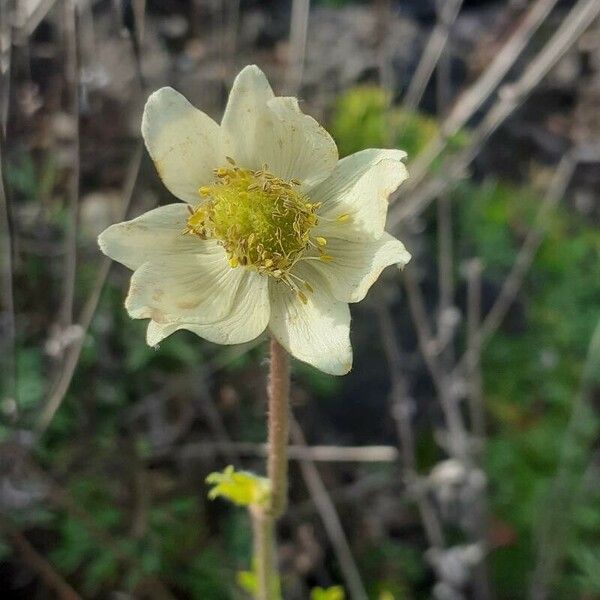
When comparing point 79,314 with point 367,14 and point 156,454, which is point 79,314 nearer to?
point 156,454

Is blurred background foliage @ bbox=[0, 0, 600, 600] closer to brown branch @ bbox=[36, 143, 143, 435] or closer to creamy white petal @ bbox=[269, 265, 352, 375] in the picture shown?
brown branch @ bbox=[36, 143, 143, 435]

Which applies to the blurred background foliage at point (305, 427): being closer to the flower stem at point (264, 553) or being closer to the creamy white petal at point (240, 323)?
the flower stem at point (264, 553)

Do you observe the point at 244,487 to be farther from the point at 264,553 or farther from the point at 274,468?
the point at 264,553

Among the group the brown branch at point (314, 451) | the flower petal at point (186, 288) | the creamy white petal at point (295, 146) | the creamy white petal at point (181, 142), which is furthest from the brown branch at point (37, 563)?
the creamy white petal at point (295, 146)

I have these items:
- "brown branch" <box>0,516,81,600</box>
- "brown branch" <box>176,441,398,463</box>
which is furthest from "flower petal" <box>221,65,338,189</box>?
"brown branch" <box>0,516,81,600</box>

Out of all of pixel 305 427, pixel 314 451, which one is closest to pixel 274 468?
pixel 314 451

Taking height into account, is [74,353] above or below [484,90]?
below

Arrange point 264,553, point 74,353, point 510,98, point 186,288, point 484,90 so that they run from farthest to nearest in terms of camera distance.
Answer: point 484,90
point 510,98
point 74,353
point 264,553
point 186,288
